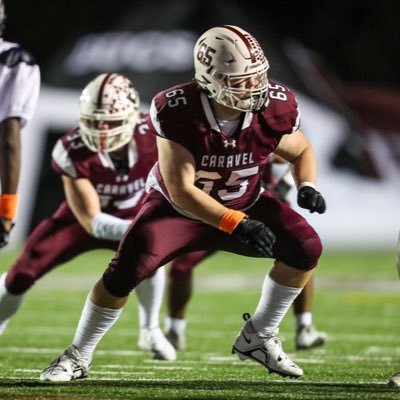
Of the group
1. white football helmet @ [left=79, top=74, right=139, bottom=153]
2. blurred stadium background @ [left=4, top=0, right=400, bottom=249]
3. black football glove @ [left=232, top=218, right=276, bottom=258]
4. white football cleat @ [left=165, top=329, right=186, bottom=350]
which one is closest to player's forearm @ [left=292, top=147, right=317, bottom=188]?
black football glove @ [left=232, top=218, right=276, bottom=258]

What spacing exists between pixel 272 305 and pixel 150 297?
120cm

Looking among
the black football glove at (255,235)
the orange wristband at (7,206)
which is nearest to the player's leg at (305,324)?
the black football glove at (255,235)

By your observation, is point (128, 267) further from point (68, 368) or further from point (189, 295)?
point (189, 295)

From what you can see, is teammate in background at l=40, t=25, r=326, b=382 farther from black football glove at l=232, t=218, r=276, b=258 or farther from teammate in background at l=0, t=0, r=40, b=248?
teammate in background at l=0, t=0, r=40, b=248

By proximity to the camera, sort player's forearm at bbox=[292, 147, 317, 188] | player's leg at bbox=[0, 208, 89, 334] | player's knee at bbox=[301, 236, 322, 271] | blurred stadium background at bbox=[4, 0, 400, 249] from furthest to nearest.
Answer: blurred stadium background at bbox=[4, 0, 400, 249] < player's leg at bbox=[0, 208, 89, 334] < player's forearm at bbox=[292, 147, 317, 188] < player's knee at bbox=[301, 236, 322, 271]

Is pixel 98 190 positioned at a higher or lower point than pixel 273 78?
higher

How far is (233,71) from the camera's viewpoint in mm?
3971

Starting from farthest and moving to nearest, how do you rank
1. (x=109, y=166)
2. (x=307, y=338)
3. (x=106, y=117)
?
(x=307, y=338), (x=109, y=166), (x=106, y=117)

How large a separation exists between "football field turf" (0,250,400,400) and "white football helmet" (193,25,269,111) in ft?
3.45

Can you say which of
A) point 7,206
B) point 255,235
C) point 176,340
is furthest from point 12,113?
point 176,340

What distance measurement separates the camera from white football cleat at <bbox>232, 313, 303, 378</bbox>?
4.16 meters

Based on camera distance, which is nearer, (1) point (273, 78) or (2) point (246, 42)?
(2) point (246, 42)

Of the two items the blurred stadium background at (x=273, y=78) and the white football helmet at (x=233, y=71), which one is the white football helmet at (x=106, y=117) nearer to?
the white football helmet at (x=233, y=71)

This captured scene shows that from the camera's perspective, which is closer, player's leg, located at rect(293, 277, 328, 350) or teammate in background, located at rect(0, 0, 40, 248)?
teammate in background, located at rect(0, 0, 40, 248)
